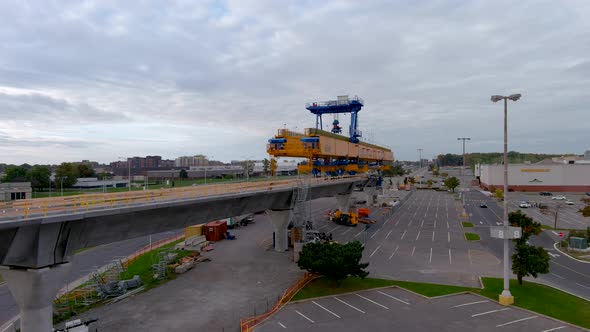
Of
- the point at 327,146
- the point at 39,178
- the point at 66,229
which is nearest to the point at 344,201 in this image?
the point at 327,146

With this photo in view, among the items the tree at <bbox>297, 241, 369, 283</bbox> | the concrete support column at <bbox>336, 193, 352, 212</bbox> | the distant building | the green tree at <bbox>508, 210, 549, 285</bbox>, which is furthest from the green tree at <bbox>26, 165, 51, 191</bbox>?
the green tree at <bbox>508, 210, 549, 285</bbox>

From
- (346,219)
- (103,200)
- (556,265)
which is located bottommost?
(556,265)

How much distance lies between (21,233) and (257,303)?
16.1m

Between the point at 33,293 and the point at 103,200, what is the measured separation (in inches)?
238

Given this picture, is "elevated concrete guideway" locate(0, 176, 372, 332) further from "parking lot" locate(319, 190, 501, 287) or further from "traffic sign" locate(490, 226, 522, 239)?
"traffic sign" locate(490, 226, 522, 239)

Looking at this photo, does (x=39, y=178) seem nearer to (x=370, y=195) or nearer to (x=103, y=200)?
(x=103, y=200)

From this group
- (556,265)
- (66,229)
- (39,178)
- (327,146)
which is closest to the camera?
(66,229)

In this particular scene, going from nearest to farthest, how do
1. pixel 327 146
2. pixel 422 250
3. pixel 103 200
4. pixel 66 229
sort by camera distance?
pixel 66 229 < pixel 103 200 < pixel 422 250 < pixel 327 146

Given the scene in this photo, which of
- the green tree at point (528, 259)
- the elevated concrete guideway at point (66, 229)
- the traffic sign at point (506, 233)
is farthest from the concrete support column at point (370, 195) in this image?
the elevated concrete guideway at point (66, 229)

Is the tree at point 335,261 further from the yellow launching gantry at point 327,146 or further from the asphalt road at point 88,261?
the asphalt road at point 88,261

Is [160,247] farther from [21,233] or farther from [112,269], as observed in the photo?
[21,233]

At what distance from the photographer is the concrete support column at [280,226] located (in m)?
43.4

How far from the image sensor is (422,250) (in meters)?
43.2

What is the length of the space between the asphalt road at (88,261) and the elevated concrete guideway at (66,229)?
934 centimetres
